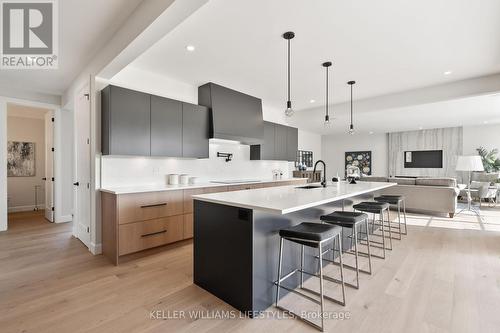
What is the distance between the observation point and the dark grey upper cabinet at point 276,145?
5.31m

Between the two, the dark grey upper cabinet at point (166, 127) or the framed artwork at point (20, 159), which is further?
the framed artwork at point (20, 159)

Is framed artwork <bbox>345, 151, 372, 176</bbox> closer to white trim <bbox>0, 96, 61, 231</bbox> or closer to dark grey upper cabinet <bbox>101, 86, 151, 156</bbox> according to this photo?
dark grey upper cabinet <bbox>101, 86, 151, 156</bbox>

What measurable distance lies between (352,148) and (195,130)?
8.22m

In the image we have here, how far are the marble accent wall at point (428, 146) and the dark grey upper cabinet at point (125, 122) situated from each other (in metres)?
9.29

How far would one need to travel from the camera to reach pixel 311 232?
181 cm

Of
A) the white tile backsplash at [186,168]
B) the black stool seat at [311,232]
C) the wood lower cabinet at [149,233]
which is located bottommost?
the wood lower cabinet at [149,233]

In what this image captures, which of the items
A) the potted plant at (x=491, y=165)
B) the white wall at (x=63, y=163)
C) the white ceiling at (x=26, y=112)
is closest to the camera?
the white wall at (x=63, y=163)

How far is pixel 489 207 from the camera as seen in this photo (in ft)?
21.3

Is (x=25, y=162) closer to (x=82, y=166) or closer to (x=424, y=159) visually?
(x=82, y=166)

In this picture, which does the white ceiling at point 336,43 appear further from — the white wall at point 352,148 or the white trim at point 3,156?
the white wall at point 352,148

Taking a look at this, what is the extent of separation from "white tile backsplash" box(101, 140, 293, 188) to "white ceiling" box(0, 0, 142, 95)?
134 centimetres

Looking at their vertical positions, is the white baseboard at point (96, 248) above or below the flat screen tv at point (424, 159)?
below

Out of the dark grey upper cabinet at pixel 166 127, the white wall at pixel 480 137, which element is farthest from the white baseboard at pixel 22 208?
the white wall at pixel 480 137

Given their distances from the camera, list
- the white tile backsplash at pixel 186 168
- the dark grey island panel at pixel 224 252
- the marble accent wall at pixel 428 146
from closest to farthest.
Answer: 1. the dark grey island panel at pixel 224 252
2. the white tile backsplash at pixel 186 168
3. the marble accent wall at pixel 428 146
